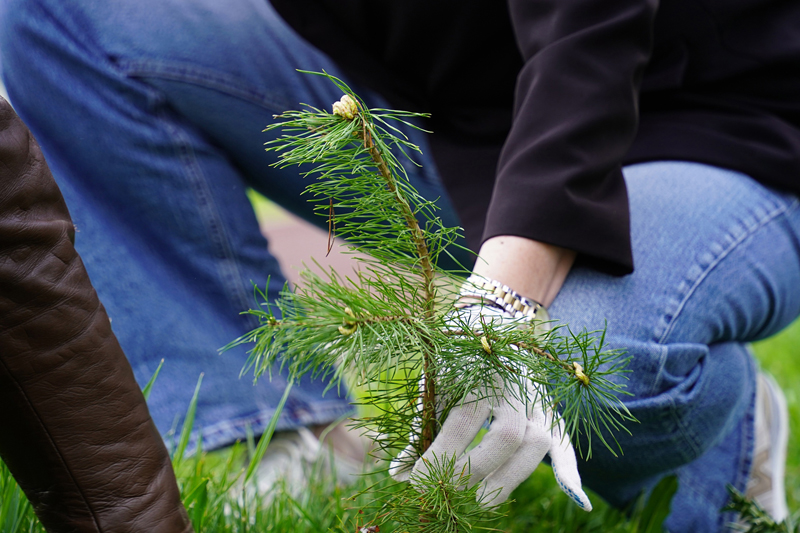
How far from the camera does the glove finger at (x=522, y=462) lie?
0.74m

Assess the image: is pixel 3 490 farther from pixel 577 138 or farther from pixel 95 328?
pixel 577 138

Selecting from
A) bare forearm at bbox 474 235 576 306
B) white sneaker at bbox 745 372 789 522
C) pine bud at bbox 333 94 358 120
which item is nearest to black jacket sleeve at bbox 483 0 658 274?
bare forearm at bbox 474 235 576 306

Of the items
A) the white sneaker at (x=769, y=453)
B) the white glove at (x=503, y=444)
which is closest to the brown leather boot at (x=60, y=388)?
the white glove at (x=503, y=444)

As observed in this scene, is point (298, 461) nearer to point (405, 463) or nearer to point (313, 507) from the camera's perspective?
point (313, 507)

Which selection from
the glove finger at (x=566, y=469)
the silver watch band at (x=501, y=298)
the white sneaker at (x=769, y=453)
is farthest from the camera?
the white sneaker at (x=769, y=453)

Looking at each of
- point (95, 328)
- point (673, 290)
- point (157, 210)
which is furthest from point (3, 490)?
point (673, 290)

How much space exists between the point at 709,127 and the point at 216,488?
3.50ft

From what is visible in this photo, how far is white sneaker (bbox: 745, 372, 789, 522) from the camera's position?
4.61 feet

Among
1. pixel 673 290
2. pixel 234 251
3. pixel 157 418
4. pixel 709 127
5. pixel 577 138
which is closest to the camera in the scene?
pixel 577 138

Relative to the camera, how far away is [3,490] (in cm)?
90

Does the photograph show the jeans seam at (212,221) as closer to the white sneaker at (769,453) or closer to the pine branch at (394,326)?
the pine branch at (394,326)

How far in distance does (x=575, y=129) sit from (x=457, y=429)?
44 centimetres

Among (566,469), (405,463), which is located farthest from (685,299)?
(405,463)

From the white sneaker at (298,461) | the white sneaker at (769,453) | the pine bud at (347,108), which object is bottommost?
the white sneaker at (769,453)
